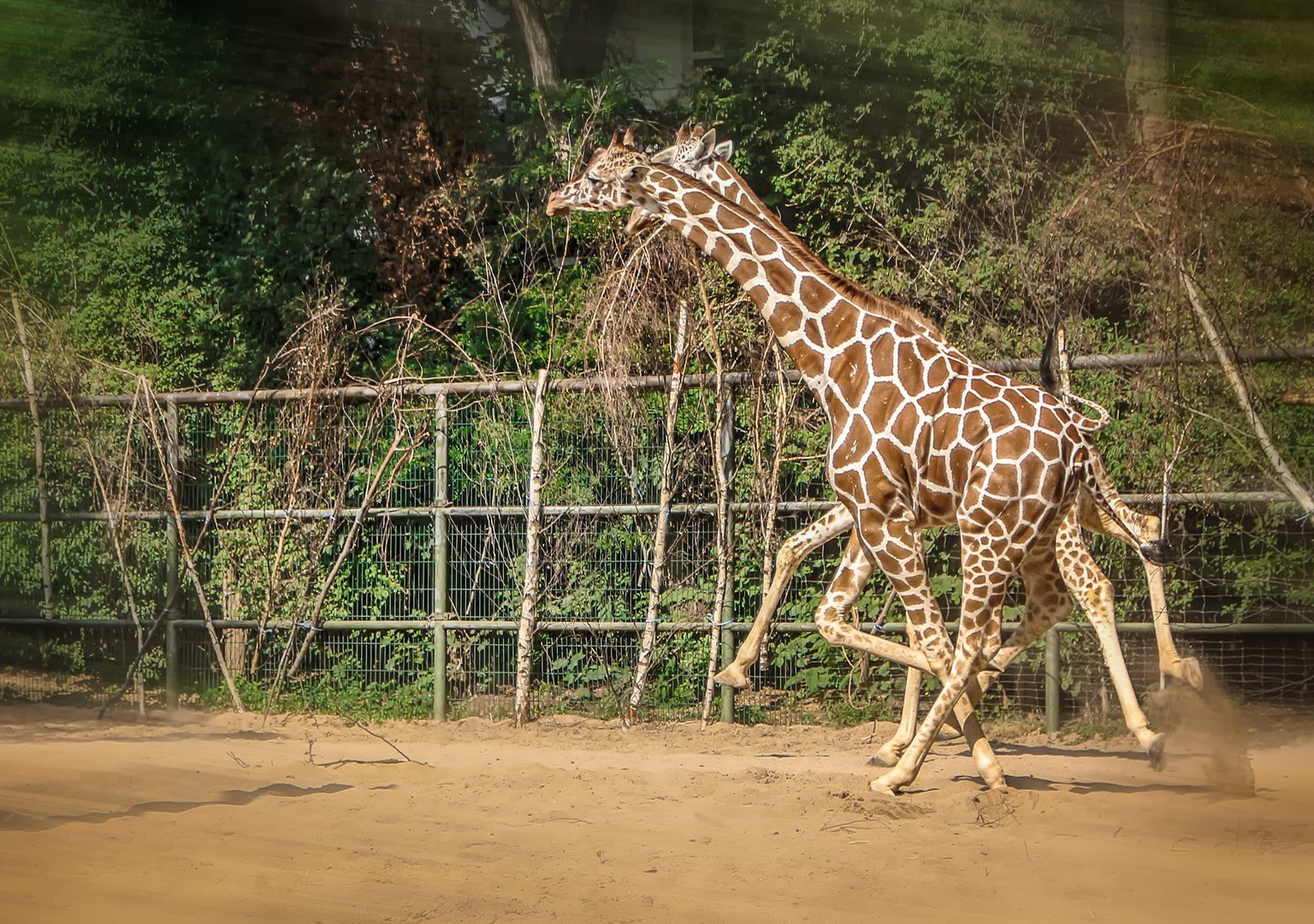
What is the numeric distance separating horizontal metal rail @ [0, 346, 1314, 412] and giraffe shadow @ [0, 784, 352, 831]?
2.02 metres

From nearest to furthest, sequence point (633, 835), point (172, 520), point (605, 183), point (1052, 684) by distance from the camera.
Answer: point (633, 835)
point (605, 183)
point (1052, 684)
point (172, 520)

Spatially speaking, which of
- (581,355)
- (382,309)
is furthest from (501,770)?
(382,309)

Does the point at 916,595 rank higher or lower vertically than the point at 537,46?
lower

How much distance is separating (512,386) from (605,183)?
1.84m

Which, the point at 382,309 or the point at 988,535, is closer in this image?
the point at 988,535

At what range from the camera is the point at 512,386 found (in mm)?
7453

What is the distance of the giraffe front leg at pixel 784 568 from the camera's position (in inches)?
231

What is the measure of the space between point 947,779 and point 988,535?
113cm

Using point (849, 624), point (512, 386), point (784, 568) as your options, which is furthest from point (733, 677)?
point (512, 386)

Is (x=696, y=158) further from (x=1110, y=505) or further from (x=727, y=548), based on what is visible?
(x=1110, y=505)

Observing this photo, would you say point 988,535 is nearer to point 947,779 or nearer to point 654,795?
point 947,779

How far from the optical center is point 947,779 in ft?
17.5

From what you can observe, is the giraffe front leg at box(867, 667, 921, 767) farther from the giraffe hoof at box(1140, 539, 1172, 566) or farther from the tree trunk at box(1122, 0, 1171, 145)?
the tree trunk at box(1122, 0, 1171, 145)

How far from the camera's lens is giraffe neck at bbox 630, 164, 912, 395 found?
5.37 metres
